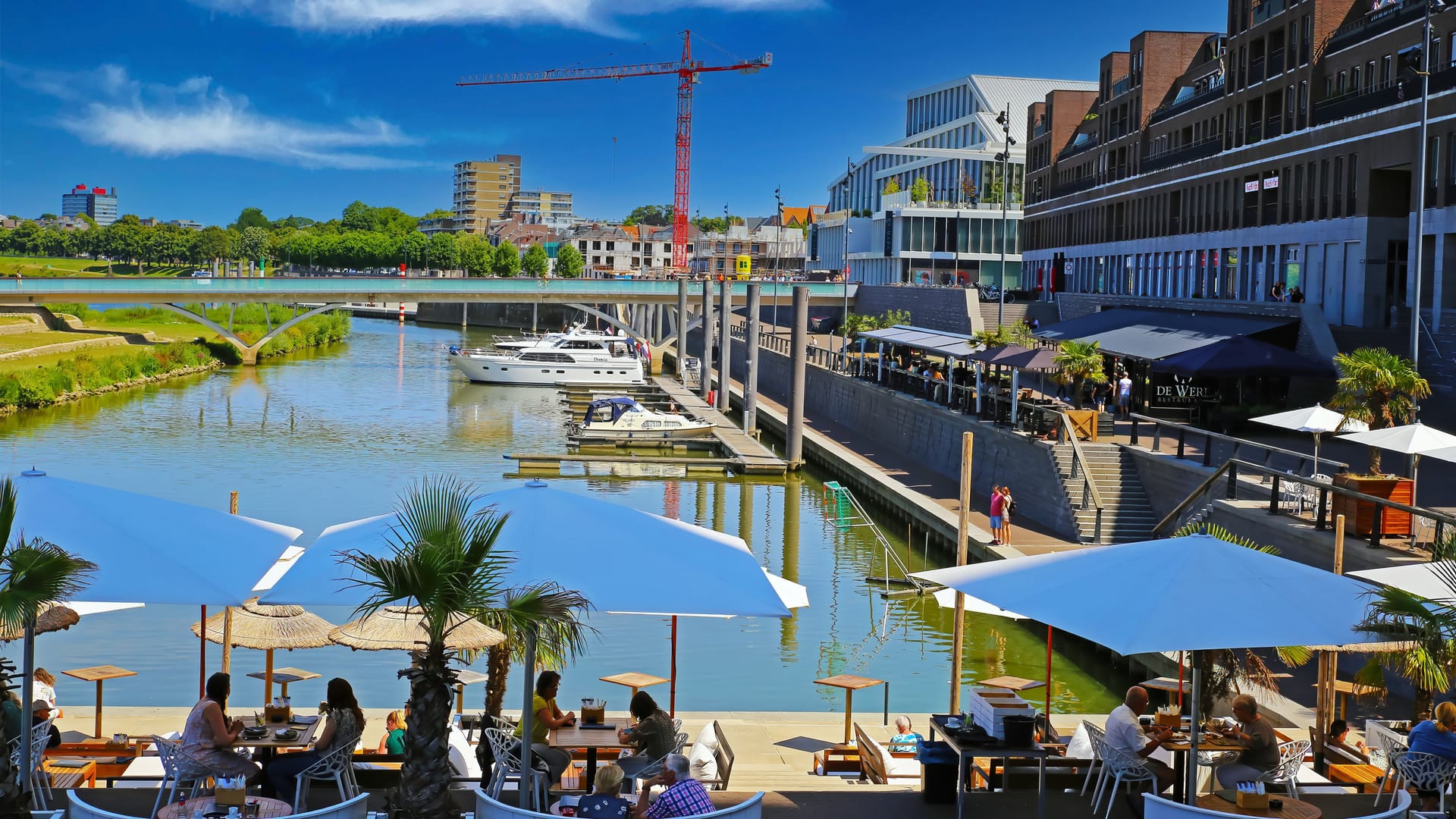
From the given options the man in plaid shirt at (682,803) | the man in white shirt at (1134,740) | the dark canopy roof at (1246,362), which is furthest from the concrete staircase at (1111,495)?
the man in plaid shirt at (682,803)

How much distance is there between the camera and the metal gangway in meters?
26.1

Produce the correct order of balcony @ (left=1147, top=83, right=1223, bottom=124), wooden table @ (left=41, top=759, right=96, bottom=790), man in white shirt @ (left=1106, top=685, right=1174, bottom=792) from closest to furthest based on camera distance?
man in white shirt @ (left=1106, top=685, right=1174, bottom=792), wooden table @ (left=41, top=759, right=96, bottom=790), balcony @ (left=1147, top=83, right=1223, bottom=124)

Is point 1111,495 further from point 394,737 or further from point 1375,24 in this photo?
point 394,737

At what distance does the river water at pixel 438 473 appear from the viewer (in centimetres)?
1966

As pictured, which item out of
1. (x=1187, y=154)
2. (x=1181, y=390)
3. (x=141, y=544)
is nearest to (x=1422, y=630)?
(x=141, y=544)

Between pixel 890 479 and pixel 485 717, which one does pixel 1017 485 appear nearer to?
pixel 890 479

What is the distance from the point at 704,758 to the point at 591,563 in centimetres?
310

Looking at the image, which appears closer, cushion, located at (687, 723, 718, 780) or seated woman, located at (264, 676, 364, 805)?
seated woman, located at (264, 676, 364, 805)

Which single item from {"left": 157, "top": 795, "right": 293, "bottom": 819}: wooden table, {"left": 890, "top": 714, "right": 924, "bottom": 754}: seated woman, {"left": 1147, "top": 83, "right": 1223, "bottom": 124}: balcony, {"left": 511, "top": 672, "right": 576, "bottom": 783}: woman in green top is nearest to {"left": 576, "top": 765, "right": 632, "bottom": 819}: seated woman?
{"left": 511, "top": 672, "right": 576, "bottom": 783}: woman in green top

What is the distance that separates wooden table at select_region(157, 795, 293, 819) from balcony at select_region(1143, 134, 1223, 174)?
4409cm

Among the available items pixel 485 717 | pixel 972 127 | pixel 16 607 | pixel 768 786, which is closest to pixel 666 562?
pixel 485 717

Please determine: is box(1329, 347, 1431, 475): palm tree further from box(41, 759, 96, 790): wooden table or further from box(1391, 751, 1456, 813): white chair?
box(41, 759, 96, 790): wooden table

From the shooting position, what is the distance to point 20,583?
7.84m

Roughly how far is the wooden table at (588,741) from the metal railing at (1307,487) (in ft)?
27.8
